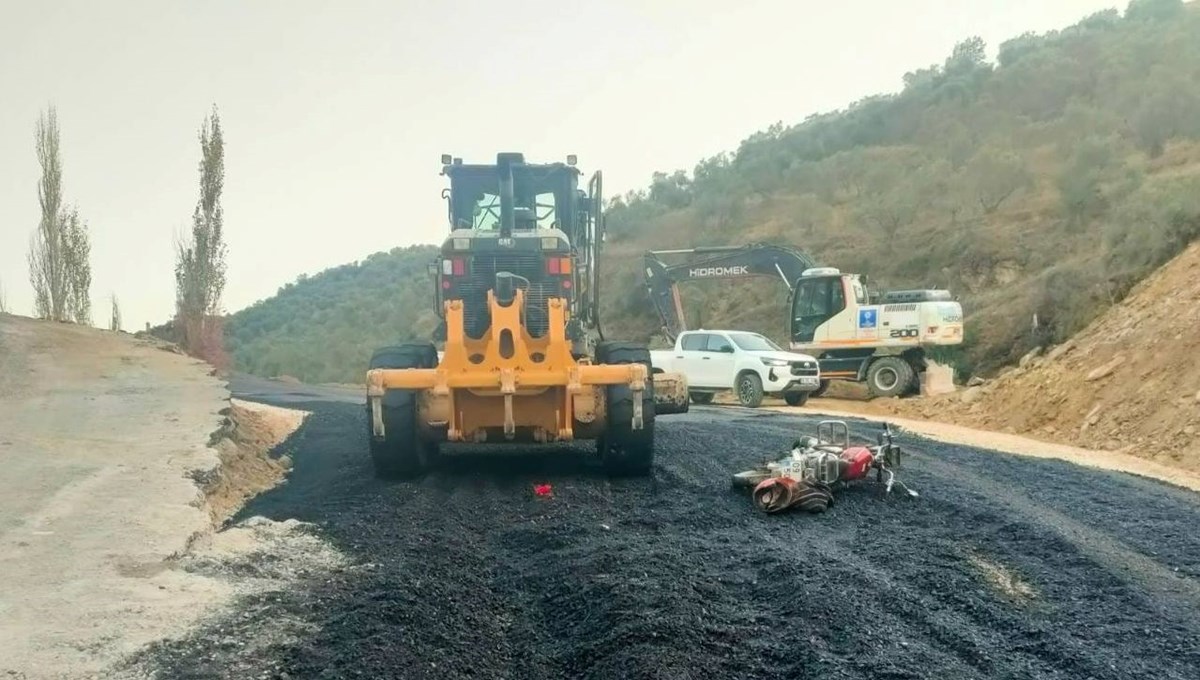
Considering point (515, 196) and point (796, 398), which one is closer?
point (515, 196)

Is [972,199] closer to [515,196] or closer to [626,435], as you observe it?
[515,196]

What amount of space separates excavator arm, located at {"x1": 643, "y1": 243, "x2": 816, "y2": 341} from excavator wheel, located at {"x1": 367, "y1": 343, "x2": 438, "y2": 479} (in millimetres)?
17308

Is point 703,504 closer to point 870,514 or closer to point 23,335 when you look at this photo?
point 870,514

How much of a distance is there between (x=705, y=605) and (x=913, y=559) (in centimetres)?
188

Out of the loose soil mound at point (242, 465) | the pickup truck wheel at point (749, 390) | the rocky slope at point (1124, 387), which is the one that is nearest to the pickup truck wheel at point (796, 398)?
the pickup truck wheel at point (749, 390)

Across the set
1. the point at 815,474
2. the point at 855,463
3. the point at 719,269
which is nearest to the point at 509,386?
the point at 815,474

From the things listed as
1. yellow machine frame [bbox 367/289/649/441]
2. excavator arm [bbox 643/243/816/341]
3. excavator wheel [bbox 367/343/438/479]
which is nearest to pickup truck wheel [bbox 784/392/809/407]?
excavator arm [bbox 643/243/816/341]

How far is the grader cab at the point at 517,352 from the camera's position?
1004cm

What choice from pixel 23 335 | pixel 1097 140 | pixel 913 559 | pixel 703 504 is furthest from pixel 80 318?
pixel 1097 140

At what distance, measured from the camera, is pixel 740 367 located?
23.3 meters

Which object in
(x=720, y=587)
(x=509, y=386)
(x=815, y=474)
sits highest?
(x=509, y=386)

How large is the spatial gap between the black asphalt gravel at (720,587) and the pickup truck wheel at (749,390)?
12523mm

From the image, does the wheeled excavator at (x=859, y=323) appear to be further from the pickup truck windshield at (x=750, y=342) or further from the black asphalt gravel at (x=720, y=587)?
the black asphalt gravel at (x=720, y=587)

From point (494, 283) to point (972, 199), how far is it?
3422cm
